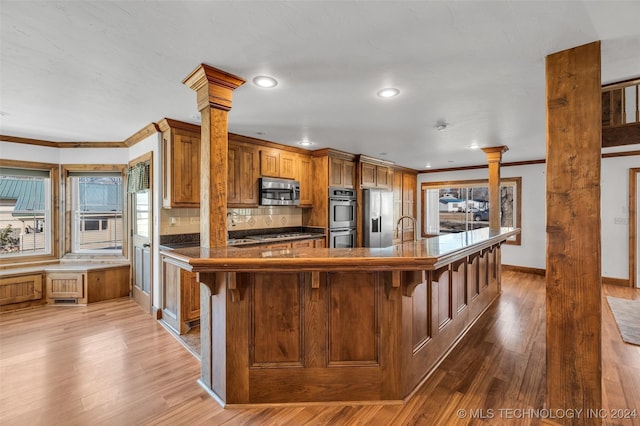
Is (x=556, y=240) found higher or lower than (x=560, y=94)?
lower

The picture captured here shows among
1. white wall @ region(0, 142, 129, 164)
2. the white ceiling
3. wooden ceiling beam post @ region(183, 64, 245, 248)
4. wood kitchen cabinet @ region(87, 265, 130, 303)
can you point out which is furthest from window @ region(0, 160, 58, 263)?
wooden ceiling beam post @ region(183, 64, 245, 248)

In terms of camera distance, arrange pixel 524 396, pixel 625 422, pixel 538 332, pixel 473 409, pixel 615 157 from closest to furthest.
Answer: pixel 625 422
pixel 473 409
pixel 524 396
pixel 538 332
pixel 615 157

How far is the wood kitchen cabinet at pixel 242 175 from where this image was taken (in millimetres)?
3973

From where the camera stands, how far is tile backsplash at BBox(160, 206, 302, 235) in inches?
145

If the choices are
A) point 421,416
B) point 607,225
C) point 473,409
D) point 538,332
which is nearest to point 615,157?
point 607,225

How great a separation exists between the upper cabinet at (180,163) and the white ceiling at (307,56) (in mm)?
199

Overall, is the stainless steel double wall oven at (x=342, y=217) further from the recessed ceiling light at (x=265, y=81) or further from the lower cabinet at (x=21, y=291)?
the lower cabinet at (x=21, y=291)

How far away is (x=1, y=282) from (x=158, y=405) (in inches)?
139

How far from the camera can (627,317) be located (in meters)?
3.60

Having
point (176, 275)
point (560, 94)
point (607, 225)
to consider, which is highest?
point (560, 94)

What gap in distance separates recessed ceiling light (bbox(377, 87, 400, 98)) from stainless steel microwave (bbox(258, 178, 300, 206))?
88.2 inches

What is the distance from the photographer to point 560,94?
1.79 m

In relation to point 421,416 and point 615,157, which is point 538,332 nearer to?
point 421,416

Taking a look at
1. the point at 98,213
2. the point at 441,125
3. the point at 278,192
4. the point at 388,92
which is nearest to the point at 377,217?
the point at 278,192
